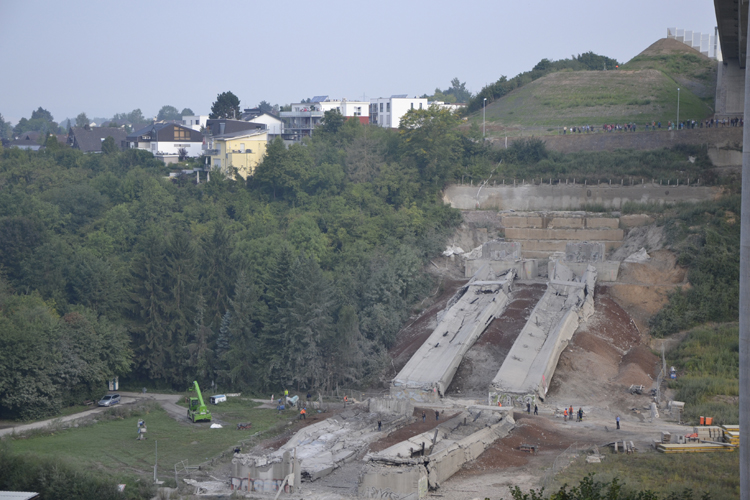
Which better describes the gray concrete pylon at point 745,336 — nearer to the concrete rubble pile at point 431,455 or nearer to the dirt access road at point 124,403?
the concrete rubble pile at point 431,455

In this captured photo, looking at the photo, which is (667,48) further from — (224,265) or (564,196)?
(224,265)

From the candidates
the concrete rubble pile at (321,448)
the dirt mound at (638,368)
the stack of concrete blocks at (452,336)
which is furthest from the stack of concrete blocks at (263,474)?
the dirt mound at (638,368)

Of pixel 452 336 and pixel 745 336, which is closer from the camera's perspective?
pixel 745 336

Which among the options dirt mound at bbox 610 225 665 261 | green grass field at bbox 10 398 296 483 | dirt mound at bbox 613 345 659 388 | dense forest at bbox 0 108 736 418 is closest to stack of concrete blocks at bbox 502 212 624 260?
dirt mound at bbox 610 225 665 261

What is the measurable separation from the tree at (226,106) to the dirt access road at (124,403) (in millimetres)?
47184

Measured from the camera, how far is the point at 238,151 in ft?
234

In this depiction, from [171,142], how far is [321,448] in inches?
2398

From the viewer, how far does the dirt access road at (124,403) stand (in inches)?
1447

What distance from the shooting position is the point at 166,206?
66.2m

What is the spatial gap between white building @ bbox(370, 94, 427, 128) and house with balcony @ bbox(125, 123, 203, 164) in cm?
1959

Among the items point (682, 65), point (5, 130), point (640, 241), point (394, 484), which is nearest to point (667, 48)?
point (682, 65)

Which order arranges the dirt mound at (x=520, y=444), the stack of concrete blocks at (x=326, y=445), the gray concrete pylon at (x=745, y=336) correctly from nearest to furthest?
the gray concrete pylon at (x=745, y=336) < the stack of concrete blocks at (x=326, y=445) < the dirt mound at (x=520, y=444)

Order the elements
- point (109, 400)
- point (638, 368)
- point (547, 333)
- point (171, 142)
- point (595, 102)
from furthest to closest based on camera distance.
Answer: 1. point (171, 142)
2. point (595, 102)
3. point (109, 400)
4. point (547, 333)
5. point (638, 368)

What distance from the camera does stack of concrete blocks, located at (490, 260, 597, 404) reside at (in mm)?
35537
